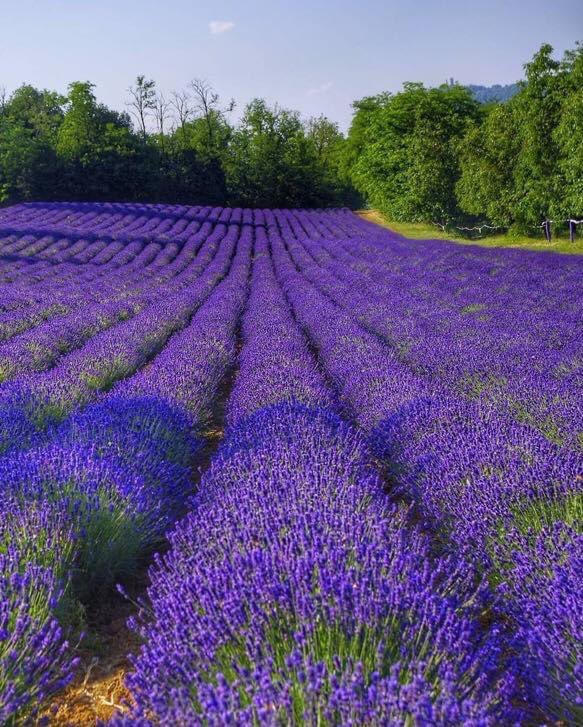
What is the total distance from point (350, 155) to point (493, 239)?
78.3ft

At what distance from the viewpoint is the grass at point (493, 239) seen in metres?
18.6

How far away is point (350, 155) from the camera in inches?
1754

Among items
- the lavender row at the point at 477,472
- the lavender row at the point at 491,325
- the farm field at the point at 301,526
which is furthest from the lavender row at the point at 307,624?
the lavender row at the point at 491,325

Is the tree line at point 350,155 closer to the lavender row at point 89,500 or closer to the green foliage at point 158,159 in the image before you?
the green foliage at point 158,159

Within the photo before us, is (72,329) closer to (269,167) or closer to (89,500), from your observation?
(89,500)

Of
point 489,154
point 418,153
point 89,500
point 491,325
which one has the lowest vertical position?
point 491,325

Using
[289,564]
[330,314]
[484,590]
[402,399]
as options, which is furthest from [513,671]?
[330,314]

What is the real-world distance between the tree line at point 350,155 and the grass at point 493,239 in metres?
0.60

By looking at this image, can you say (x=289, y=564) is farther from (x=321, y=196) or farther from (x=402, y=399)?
(x=321, y=196)

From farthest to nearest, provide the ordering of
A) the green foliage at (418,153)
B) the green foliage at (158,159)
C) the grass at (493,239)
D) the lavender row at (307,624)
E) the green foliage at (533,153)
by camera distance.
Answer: the green foliage at (158,159) → the green foliage at (418,153) → the grass at (493,239) → the green foliage at (533,153) → the lavender row at (307,624)

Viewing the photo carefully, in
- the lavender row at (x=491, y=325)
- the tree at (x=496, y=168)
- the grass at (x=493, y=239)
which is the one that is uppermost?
the tree at (x=496, y=168)

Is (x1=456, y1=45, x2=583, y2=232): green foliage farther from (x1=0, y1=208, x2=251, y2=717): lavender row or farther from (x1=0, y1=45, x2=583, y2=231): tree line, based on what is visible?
(x1=0, y1=208, x2=251, y2=717): lavender row

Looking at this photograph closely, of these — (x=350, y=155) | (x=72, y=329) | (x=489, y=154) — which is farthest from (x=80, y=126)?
(x=72, y=329)

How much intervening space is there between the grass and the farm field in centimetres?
1290
